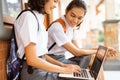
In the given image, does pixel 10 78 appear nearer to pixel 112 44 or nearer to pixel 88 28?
pixel 112 44

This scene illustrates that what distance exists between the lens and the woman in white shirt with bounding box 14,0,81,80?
4.24 ft

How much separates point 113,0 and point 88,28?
1.93 m

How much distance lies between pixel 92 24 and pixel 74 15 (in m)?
4.69

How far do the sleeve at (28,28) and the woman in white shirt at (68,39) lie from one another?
50 cm

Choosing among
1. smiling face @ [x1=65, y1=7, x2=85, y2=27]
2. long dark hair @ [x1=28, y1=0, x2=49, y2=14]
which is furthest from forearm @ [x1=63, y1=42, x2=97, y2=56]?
long dark hair @ [x1=28, y1=0, x2=49, y2=14]

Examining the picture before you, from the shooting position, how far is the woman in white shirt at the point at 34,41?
1291mm

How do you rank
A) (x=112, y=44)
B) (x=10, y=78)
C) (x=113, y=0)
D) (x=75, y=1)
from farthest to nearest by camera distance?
(x=113, y=0), (x=112, y=44), (x=75, y=1), (x=10, y=78)

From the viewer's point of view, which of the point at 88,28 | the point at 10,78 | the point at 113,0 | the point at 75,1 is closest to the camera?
the point at 10,78

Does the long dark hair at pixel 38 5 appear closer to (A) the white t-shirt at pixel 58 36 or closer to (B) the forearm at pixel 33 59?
(B) the forearm at pixel 33 59

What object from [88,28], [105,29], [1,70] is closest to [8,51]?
[1,70]

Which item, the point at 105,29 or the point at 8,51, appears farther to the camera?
the point at 105,29

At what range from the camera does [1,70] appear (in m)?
A: 1.43

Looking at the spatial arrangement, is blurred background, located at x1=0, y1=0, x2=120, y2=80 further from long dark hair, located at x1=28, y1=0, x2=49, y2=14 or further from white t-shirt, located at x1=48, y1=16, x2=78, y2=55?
white t-shirt, located at x1=48, y1=16, x2=78, y2=55

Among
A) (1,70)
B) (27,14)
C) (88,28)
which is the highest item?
(27,14)
